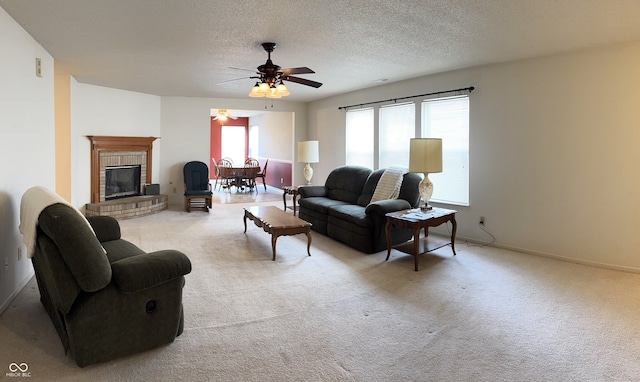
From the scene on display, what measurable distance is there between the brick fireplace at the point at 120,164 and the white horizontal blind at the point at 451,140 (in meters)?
5.12

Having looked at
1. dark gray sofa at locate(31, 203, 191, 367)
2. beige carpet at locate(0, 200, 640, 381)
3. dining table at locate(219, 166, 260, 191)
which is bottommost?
beige carpet at locate(0, 200, 640, 381)

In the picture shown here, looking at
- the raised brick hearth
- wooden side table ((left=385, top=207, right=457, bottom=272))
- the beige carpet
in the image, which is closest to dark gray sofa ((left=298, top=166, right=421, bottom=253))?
wooden side table ((left=385, top=207, right=457, bottom=272))

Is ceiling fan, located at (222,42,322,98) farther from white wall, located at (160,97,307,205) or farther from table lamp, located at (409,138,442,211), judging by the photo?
white wall, located at (160,97,307,205)

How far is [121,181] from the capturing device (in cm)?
741

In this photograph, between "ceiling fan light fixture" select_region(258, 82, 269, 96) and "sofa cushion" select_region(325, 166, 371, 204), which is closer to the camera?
"ceiling fan light fixture" select_region(258, 82, 269, 96)

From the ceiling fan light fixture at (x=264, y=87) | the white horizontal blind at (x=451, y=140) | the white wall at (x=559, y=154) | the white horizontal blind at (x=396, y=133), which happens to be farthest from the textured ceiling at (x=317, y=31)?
the white horizontal blind at (x=396, y=133)

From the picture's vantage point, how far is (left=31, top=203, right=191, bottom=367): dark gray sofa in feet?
6.75

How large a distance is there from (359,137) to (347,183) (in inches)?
59.7

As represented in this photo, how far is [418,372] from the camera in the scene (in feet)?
7.11

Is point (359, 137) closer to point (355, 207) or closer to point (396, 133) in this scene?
point (396, 133)

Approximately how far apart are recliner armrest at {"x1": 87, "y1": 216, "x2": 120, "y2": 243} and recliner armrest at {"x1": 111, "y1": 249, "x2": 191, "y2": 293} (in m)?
1.21

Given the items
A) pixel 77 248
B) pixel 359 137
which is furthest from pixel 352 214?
pixel 77 248

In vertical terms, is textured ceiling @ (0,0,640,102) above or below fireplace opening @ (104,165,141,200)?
above

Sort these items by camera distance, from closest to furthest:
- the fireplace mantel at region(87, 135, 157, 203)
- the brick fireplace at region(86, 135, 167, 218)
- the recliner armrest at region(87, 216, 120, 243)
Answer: the recliner armrest at region(87, 216, 120, 243)
the brick fireplace at region(86, 135, 167, 218)
the fireplace mantel at region(87, 135, 157, 203)
